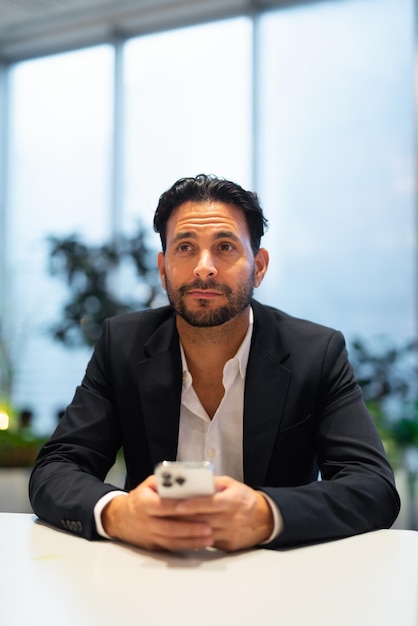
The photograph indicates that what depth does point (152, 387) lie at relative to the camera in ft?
6.42

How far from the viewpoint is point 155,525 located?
1297mm

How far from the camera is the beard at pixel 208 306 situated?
1945 mm

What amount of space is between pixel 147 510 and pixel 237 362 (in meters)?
0.76

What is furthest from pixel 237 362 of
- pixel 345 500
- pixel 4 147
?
pixel 4 147

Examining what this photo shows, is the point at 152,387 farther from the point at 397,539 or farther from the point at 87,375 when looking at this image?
the point at 397,539

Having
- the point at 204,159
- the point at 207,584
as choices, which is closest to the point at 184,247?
the point at 207,584

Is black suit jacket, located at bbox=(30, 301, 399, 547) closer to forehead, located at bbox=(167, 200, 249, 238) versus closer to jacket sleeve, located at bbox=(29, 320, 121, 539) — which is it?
jacket sleeve, located at bbox=(29, 320, 121, 539)

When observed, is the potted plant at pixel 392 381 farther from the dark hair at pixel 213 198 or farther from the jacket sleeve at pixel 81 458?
the jacket sleeve at pixel 81 458

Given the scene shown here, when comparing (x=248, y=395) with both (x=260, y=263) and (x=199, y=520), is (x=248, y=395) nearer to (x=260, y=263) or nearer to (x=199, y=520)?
(x=260, y=263)

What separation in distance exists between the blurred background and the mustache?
2813 millimetres

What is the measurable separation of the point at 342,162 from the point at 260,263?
3.59 metres

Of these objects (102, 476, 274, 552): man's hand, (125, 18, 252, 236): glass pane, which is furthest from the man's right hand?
(125, 18, 252, 236): glass pane

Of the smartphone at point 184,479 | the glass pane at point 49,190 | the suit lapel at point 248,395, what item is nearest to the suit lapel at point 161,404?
the suit lapel at point 248,395

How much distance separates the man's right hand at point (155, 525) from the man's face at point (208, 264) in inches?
26.6
